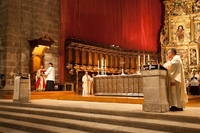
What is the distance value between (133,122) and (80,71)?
9486mm

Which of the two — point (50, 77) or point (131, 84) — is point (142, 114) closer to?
point (131, 84)

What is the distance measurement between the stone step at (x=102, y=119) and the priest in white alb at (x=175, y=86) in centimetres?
83

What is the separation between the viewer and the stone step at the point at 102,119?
4070 millimetres

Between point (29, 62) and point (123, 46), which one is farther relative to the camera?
point (123, 46)

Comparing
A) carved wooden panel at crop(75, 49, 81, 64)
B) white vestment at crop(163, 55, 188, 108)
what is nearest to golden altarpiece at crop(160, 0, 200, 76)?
carved wooden panel at crop(75, 49, 81, 64)

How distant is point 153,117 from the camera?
15.2 ft

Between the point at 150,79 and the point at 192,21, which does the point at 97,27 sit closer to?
the point at 192,21

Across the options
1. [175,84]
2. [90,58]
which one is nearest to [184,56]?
[90,58]

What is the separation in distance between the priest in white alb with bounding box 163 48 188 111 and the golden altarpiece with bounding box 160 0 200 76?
39.1ft

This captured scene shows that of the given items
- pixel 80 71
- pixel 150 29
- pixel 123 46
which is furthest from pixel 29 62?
pixel 150 29

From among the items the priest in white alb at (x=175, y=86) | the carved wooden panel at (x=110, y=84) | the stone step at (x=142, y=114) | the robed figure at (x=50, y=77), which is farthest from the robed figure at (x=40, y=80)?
the priest in white alb at (x=175, y=86)

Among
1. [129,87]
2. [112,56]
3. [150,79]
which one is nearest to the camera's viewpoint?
[150,79]

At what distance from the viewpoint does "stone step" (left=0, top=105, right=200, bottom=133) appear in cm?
407

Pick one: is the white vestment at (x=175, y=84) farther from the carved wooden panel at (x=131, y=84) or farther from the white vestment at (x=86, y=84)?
the white vestment at (x=86, y=84)
